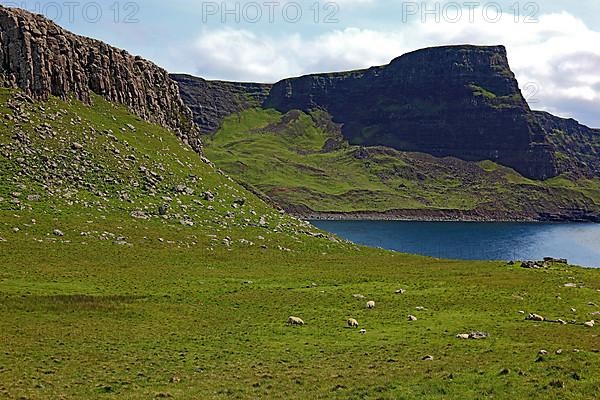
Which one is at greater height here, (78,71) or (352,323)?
(78,71)

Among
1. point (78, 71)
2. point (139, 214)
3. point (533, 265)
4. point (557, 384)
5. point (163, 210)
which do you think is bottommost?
point (533, 265)

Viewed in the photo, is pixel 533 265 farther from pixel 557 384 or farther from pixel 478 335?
pixel 557 384

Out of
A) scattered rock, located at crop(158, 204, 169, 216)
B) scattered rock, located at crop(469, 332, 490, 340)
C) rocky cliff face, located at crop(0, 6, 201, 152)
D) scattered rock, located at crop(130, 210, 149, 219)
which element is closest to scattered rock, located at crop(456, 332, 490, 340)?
scattered rock, located at crop(469, 332, 490, 340)

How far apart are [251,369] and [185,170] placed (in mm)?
89138

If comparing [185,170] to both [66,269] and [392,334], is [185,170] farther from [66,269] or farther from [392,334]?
[392,334]

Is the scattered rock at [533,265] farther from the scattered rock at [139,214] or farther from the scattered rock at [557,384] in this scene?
the scattered rock at [557,384]

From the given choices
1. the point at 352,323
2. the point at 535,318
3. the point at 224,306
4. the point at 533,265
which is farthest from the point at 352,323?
the point at 533,265

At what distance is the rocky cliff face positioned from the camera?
113 meters

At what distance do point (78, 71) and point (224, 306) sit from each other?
82568 mm

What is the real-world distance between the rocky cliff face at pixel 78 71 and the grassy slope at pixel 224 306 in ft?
17.5

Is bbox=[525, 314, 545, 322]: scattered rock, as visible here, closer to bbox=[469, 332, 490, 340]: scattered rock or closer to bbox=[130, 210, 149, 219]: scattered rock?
bbox=[469, 332, 490, 340]: scattered rock

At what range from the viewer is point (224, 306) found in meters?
59.2

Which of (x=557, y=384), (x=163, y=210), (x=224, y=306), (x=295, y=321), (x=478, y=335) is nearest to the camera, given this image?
(x=557, y=384)

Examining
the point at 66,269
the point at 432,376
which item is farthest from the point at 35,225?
the point at 432,376
